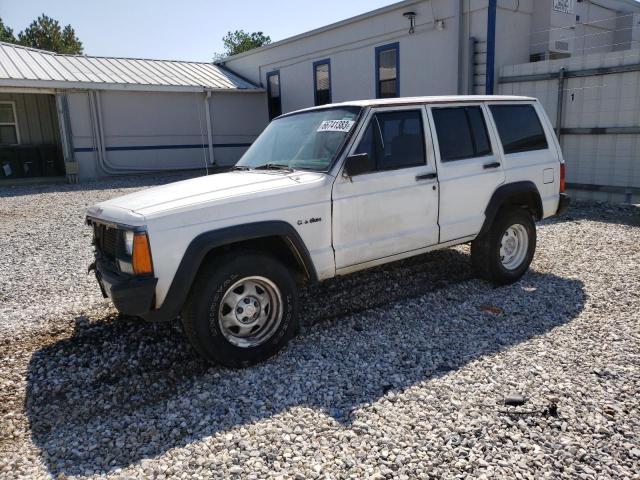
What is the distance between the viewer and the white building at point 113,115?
17.1m

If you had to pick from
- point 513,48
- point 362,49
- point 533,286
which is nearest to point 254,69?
point 362,49

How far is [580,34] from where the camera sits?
45.4 feet

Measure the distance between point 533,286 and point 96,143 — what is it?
16496mm

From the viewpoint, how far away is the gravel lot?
2830mm

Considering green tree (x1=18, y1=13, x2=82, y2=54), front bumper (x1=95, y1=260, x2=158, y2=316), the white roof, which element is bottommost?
front bumper (x1=95, y1=260, x2=158, y2=316)

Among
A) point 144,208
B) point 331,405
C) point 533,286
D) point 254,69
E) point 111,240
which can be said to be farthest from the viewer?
point 254,69

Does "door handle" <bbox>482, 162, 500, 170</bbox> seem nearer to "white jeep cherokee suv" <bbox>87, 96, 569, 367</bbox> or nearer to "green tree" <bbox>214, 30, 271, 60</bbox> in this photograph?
"white jeep cherokee suv" <bbox>87, 96, 569, 367</bbox>

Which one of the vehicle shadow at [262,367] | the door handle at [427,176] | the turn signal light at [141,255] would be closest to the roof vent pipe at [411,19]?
the vehicle shadow at [262,367]

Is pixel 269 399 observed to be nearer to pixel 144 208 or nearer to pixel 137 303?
pixel 137 303

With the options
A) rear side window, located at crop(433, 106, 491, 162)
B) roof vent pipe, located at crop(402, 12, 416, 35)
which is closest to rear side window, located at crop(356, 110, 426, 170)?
rear side window, located at crop(433, 106, 491, 162)

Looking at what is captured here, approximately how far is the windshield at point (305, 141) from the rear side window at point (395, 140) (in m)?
0.21

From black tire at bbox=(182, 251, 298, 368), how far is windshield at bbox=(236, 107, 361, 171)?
1023mm

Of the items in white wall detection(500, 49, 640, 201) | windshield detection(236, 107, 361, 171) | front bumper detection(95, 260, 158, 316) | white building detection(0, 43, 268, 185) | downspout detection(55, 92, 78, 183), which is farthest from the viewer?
white building detection(0, 43, 268, 185)

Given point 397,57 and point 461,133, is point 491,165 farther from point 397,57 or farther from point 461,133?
point 397,57
